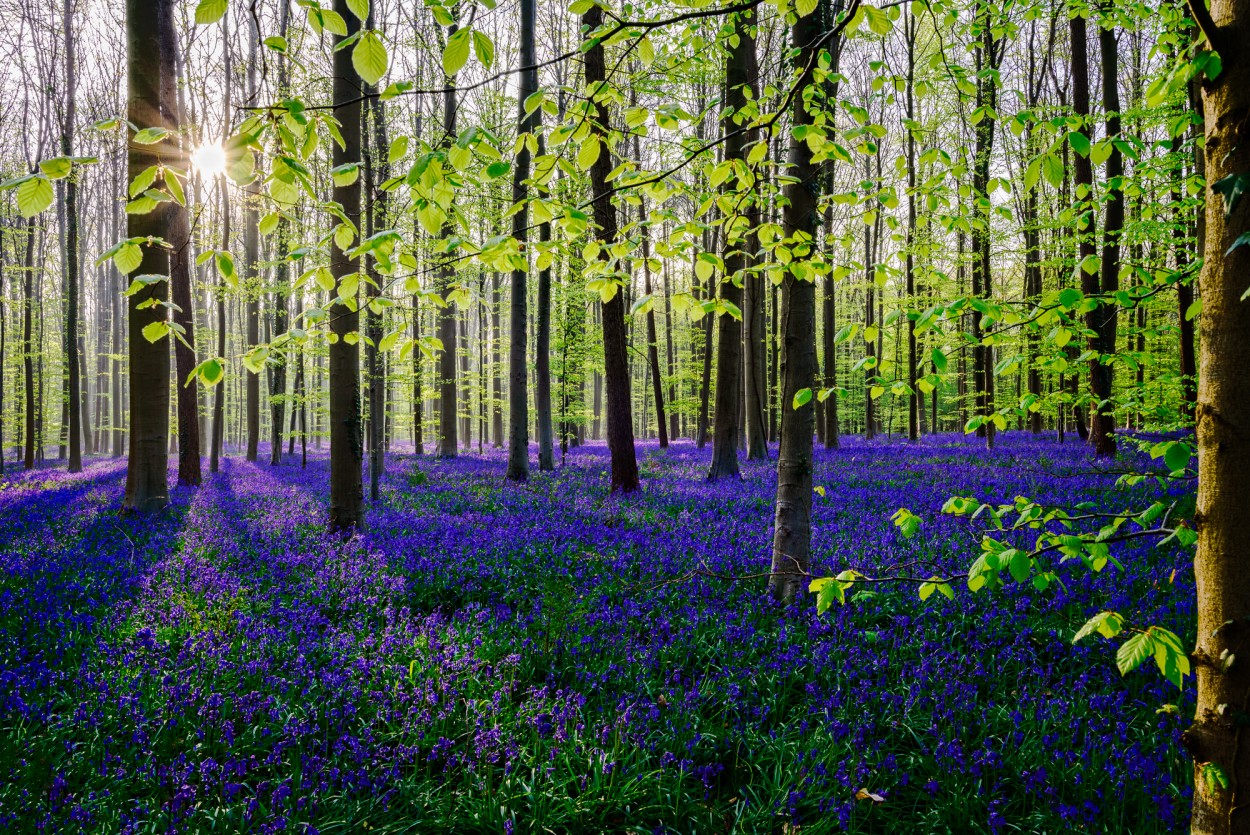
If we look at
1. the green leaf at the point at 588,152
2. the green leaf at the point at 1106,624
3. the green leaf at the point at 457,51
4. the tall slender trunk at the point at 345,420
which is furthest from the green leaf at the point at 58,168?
the tall slender trunk at the point at 345,420

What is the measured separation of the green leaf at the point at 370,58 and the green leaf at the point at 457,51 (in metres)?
0.20

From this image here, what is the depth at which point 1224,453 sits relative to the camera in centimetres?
132

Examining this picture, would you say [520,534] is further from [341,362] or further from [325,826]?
[325,826]

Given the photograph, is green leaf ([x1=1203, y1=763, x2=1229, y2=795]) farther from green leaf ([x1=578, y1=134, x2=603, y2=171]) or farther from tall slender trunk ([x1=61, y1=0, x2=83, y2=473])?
tall slender trunk ([x1=61, y1=0, x2=83, y2=473])

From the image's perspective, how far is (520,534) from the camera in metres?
7.32

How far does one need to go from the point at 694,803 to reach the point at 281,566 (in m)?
5.12

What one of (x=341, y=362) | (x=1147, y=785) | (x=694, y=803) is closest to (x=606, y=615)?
(x=694, y=803)

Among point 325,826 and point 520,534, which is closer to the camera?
point 325,826

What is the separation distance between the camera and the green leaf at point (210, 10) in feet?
5.27

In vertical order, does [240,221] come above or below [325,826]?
above

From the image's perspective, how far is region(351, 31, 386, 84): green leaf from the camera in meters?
1.67

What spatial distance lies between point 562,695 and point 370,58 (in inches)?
140

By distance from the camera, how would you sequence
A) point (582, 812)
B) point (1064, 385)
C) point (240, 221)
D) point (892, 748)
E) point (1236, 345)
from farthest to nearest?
point (1064, 385), point (240, 221), point (892, 748), point (582, 812), point (1236, 345)

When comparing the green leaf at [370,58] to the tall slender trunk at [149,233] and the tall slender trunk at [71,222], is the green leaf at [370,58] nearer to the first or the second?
the tall slender trunk at [149,233]
